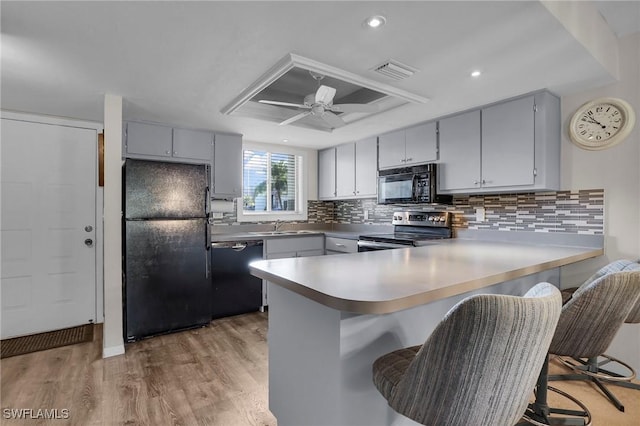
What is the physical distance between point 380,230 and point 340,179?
87 centimetres

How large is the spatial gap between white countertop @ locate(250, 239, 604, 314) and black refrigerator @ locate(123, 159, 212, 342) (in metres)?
1.80

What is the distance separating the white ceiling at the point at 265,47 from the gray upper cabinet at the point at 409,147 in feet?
1.68

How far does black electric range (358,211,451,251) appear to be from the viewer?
10.7 ft

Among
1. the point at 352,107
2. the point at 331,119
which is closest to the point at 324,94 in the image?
the point at 352,107

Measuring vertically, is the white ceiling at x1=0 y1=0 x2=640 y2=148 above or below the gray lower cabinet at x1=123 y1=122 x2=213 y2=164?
above

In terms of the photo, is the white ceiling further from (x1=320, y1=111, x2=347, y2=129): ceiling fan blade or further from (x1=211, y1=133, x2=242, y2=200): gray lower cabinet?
(x1=211, y1=133, x2=242, y2=200): gray lower cabinet

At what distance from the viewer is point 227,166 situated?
3861 mm

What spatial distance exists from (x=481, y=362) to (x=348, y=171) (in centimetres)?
363

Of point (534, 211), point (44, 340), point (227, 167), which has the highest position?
point (227, 167)

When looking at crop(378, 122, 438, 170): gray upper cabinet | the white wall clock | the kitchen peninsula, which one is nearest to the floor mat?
the kitchen peninsula

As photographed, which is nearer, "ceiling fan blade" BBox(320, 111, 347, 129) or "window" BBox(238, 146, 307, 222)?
"ceiling fan blade" BBox(320, 111, 347, 129)

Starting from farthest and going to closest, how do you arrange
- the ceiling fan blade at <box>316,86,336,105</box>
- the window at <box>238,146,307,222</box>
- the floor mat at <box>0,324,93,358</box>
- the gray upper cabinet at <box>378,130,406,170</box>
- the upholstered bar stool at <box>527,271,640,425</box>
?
the window at <box>238,146,307,222</box> → the gray upper cabinet at <box>378,130,406,170</box> → the floor mat at <box>0,324,93,358</box> → the ceiling fan blade at <box>316,86,336,105</box> → the upholstered bar stool at <box>527,271,640,425</box>

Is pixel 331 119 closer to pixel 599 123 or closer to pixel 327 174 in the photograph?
pixel 599 123

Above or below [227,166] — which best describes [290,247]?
below
